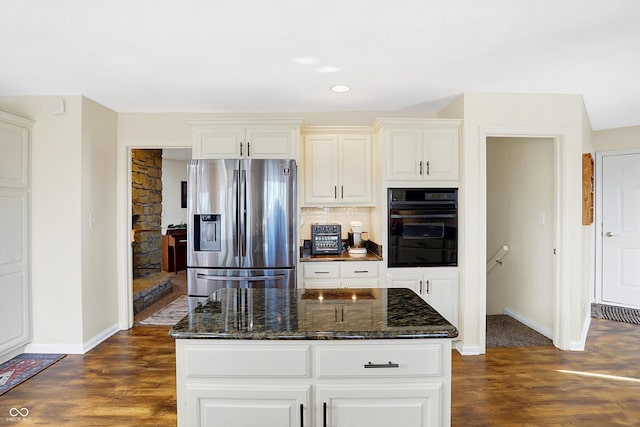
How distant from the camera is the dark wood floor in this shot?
233 centimetres

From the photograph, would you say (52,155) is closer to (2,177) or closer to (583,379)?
(2,177)

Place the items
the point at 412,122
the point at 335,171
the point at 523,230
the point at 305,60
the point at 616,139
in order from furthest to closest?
the point at 616,139 < the point at 523,230 < the point at 335,171 < the point at 412,122 < the point at 305,60

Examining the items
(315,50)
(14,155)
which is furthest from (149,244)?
(315,50)

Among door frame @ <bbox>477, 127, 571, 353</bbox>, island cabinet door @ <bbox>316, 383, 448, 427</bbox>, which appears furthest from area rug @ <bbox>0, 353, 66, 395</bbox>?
door frame @ <bbox>477, 127, 571, 353</bbox>

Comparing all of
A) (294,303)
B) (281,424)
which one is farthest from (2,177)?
(281,424)

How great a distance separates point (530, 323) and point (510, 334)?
400 millimetres

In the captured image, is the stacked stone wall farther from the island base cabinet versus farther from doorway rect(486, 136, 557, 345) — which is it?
doorway rect(486, 136, 557, 345)

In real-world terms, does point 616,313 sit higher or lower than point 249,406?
lower

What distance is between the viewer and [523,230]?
4129 mm

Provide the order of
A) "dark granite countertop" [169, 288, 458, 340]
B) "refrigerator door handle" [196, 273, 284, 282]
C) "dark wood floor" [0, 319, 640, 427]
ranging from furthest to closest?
"refrigerator door handle" [196, 273, 284, 282]
"dark wood floor" [0, 319, 640, 427]
"dark granite countertop" [169, 288, 458, 340]

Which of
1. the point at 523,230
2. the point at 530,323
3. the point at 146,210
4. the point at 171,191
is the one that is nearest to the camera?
the point at 530,323

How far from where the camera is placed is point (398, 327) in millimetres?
1483

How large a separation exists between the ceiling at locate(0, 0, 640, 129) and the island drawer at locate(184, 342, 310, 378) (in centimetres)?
167

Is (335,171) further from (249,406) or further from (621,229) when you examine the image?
(621,229)
